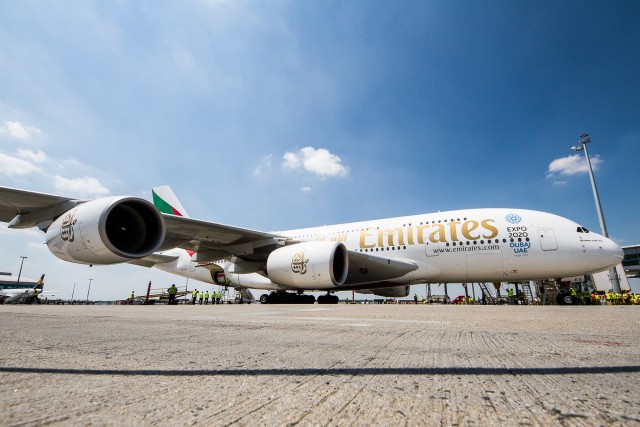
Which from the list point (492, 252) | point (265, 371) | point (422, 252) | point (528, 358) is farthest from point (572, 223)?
point (265, 371)

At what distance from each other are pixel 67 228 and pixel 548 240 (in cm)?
1186

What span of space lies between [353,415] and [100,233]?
3.56 meters

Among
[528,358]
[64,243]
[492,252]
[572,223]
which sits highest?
[572,223]

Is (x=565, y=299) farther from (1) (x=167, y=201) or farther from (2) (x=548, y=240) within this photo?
(1) (x=167, y=201)

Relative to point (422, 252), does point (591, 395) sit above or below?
below

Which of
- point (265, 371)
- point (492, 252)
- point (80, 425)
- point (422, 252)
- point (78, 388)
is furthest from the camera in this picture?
point (422, 252)

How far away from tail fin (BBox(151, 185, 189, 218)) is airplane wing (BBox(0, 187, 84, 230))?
12.3m

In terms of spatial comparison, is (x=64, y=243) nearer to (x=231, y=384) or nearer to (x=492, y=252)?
(x=231, y=384)

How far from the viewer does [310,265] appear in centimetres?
891

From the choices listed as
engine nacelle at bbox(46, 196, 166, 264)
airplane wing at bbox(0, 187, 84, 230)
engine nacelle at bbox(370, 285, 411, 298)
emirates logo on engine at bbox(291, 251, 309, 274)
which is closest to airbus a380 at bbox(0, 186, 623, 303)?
emirates logo on engine at bbox(291, 251, 309, 274)

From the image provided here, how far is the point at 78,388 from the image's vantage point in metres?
0.85

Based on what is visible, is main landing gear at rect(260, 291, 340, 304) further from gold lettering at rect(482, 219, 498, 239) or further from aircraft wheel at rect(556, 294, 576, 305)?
aircraft wheel at rect(556, 294, 576, 305)

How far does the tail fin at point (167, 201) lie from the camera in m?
16.3

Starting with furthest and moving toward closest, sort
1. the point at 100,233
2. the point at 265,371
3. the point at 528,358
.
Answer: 1. the point at 100,233
2. the point at 528,358
3. the point at 265,371
